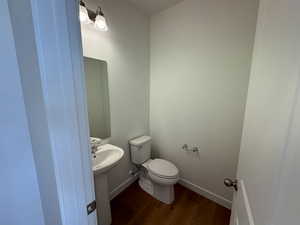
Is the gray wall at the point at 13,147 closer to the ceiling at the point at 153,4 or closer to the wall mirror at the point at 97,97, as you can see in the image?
the wall mirror at the point at 97,97

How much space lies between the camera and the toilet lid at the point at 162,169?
5.41 feet

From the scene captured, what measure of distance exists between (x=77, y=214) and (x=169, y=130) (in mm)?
1552

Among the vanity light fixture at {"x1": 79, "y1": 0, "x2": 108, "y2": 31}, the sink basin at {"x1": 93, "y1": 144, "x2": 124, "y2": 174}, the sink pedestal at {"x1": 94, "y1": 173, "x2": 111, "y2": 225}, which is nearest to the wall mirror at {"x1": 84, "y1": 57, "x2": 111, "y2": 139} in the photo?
the sink basin at {"x1": 93, "y1": 144, "x2": 124, "y2": 174}

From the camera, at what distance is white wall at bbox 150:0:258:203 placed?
4.64 ft

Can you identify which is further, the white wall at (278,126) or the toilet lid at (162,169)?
the toilet lid at (162,169)

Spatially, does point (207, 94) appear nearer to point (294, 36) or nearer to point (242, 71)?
point (242, 71)

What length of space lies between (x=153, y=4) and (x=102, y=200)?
88.5 inches

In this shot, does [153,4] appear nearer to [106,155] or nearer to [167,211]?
[106,155]

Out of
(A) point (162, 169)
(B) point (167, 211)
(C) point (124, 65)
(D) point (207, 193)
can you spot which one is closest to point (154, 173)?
(A) point (162, 169)

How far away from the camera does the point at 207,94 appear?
1.64 m

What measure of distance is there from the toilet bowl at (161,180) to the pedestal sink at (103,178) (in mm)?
564

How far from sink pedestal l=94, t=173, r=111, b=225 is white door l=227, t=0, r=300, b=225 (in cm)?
116

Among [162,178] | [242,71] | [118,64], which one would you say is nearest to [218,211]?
[162,178]

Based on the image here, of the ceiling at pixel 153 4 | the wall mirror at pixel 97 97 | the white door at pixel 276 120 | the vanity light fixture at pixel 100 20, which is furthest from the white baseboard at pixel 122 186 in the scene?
the ceiling at pixel 153 4
